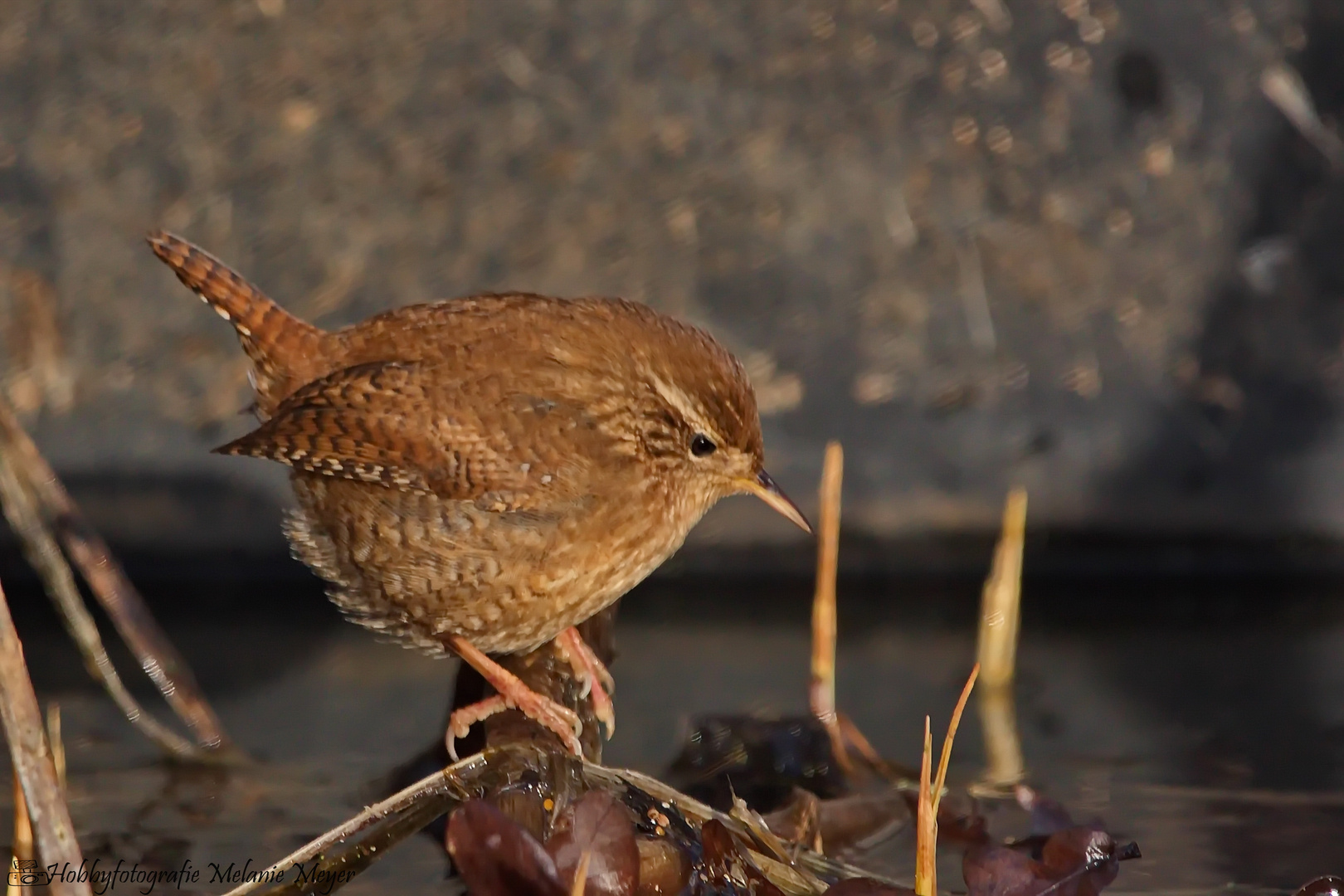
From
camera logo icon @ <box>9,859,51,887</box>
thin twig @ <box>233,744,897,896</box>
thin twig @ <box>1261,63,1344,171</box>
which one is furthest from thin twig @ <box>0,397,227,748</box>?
thin twig @ <box>1261,63,1344,171</box>

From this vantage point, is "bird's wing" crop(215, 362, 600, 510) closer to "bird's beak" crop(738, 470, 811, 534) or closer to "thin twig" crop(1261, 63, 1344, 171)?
"bird's beak" crop(738, 470, 811, 534)

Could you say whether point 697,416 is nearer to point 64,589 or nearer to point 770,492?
point 770,492

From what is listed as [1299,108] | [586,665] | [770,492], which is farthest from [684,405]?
[1299,108]

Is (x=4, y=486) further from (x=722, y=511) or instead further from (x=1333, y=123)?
(x=1333, y=123)

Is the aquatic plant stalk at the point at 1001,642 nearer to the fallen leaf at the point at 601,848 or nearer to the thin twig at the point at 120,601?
the fallen leaf at the point at 601,848

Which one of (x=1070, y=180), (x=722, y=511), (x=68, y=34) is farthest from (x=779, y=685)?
(x=68, y=34)

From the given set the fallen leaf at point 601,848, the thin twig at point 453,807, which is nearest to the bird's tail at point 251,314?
the thin twig at point 453,807
